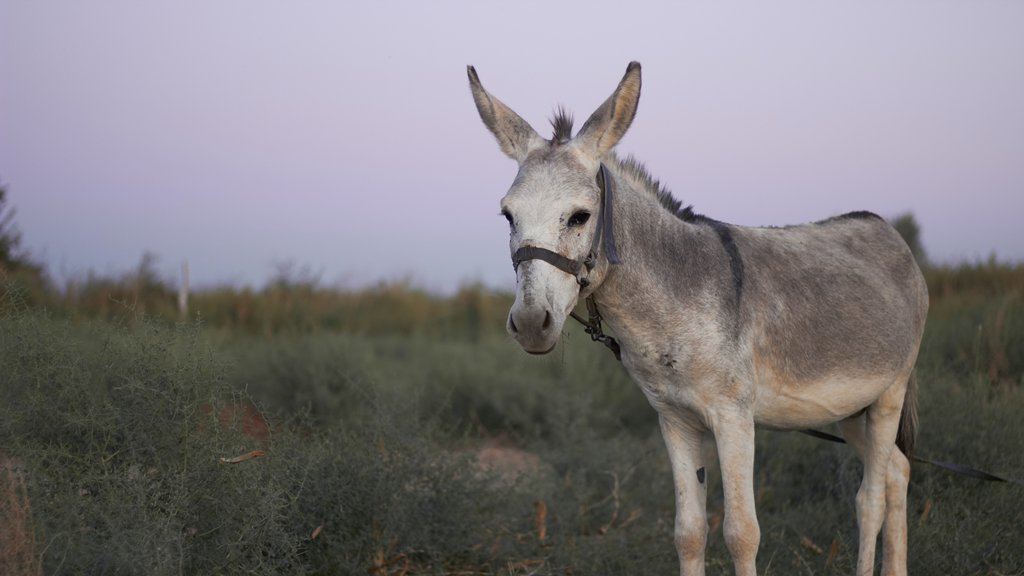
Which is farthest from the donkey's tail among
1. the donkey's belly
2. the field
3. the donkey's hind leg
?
the donkey's belly

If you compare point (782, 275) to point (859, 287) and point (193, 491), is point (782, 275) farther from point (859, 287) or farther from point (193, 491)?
point (193, 491)

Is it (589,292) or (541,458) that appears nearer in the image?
(589,292)

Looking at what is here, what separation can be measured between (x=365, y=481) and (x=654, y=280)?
2266 mm

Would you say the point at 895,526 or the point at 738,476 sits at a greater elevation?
the point at 738,476

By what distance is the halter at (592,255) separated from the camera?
3283 millimetres

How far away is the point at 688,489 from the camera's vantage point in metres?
4.02

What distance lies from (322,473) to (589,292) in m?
2.15

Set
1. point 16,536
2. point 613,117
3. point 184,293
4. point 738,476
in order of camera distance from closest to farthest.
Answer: point 16,536
point 613,117
point 738,476
point 184,293

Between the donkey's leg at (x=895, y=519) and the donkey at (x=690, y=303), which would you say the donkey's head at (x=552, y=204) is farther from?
the donkey's leg at (x=895, y=519)

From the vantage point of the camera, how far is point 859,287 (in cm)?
441

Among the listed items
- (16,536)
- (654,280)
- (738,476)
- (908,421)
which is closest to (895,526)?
(908,421)

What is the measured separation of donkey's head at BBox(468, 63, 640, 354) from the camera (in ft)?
10.5

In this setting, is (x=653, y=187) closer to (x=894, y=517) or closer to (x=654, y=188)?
(x=654, y=188)

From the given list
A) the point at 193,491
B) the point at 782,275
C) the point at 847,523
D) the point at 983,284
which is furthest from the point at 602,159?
the point at 983,284
